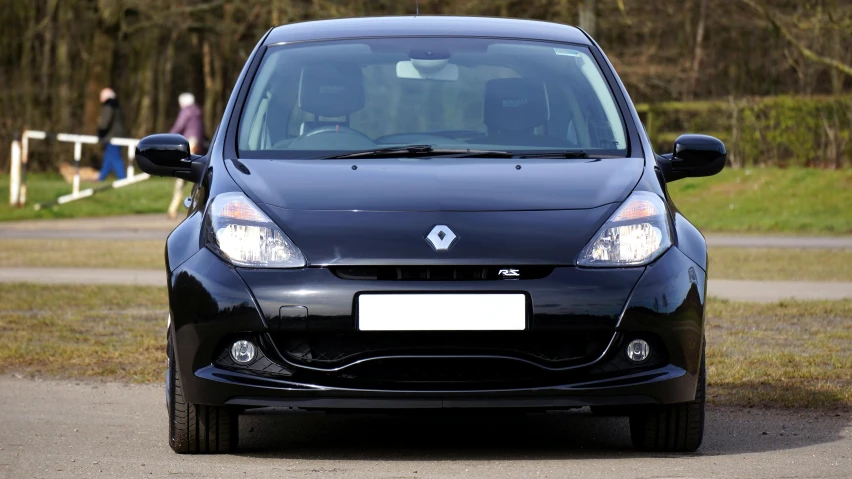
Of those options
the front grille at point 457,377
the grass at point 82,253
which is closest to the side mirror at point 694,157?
the front grille at point 457,377

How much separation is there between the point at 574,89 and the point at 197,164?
5.02ft

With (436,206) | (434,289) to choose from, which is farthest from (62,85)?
(434,289)

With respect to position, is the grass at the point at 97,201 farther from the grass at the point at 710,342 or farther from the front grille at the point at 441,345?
the front grille at the point at 441,345

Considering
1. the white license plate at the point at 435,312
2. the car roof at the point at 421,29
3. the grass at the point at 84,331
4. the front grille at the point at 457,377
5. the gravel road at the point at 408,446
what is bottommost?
the grass at the point at 84,331

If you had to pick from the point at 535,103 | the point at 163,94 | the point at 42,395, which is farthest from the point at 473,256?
the point at 163,94

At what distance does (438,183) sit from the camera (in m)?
5.54

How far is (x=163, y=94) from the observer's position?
165 ft

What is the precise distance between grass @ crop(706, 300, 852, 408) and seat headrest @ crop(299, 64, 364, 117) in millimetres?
2189

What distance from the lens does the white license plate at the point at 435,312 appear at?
16.8 ft

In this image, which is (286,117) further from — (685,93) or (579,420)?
(685,93)

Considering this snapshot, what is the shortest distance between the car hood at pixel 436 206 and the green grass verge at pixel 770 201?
15.9m

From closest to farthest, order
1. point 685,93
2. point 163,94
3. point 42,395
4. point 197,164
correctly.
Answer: point 197,164 → point 42,395 → point 685,93 → point 163,94

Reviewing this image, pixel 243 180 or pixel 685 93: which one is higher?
pixel 243 180

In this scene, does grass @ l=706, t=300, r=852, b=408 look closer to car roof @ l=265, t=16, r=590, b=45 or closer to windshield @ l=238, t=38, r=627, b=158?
windshield @ l=238, t=38, r=627, b=158
